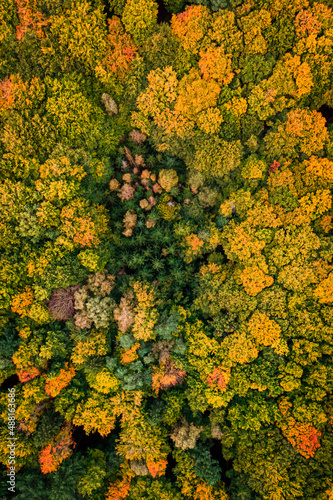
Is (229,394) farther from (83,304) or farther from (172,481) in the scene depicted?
(83,304)

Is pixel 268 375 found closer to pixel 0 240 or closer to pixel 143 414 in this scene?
pixel 143 414

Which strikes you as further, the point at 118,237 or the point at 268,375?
the point at 118,237

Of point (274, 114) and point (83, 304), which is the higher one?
point (274, 114)

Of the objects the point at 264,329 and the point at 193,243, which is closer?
the point at 264,329

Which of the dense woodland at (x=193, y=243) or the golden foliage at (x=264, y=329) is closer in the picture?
the dense woodland at (x=193, y=243)


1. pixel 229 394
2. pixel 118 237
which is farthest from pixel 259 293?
pixel 118 237

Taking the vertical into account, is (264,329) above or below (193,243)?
below

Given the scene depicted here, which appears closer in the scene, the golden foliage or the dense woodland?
the dense woodland

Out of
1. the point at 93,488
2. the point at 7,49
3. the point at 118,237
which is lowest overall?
the point at 93,488
